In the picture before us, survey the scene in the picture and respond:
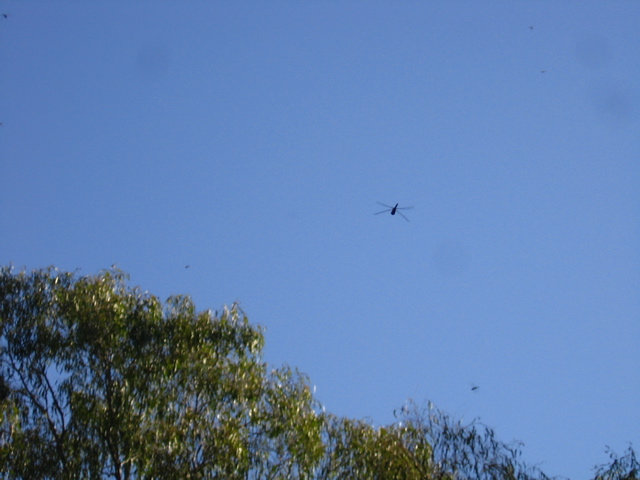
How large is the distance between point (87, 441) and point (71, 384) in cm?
132

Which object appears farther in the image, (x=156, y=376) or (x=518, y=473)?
(x=156, y=376)

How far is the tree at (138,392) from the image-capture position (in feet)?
42.6

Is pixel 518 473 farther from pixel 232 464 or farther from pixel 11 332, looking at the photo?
pixel 11 332

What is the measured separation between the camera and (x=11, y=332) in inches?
587

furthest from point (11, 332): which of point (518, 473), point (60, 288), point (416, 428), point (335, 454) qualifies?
point (518, 473)

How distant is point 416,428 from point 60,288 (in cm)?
647

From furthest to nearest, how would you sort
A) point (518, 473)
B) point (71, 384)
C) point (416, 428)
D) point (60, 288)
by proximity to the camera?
point (60, 288) < point (71, 384) < point (416, 428) < point (518, 473)

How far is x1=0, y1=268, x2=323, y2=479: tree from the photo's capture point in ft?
42.6

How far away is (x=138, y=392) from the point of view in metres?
13.9

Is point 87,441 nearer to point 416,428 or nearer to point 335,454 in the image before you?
point 335,454

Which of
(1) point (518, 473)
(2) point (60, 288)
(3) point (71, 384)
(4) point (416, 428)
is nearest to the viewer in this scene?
(1) point (518, 473)

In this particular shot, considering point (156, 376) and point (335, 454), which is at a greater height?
point (156, 376)

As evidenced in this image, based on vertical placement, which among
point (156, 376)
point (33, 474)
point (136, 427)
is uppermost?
point (156, 376)

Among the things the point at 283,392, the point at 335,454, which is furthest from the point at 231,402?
the point at 335,454
